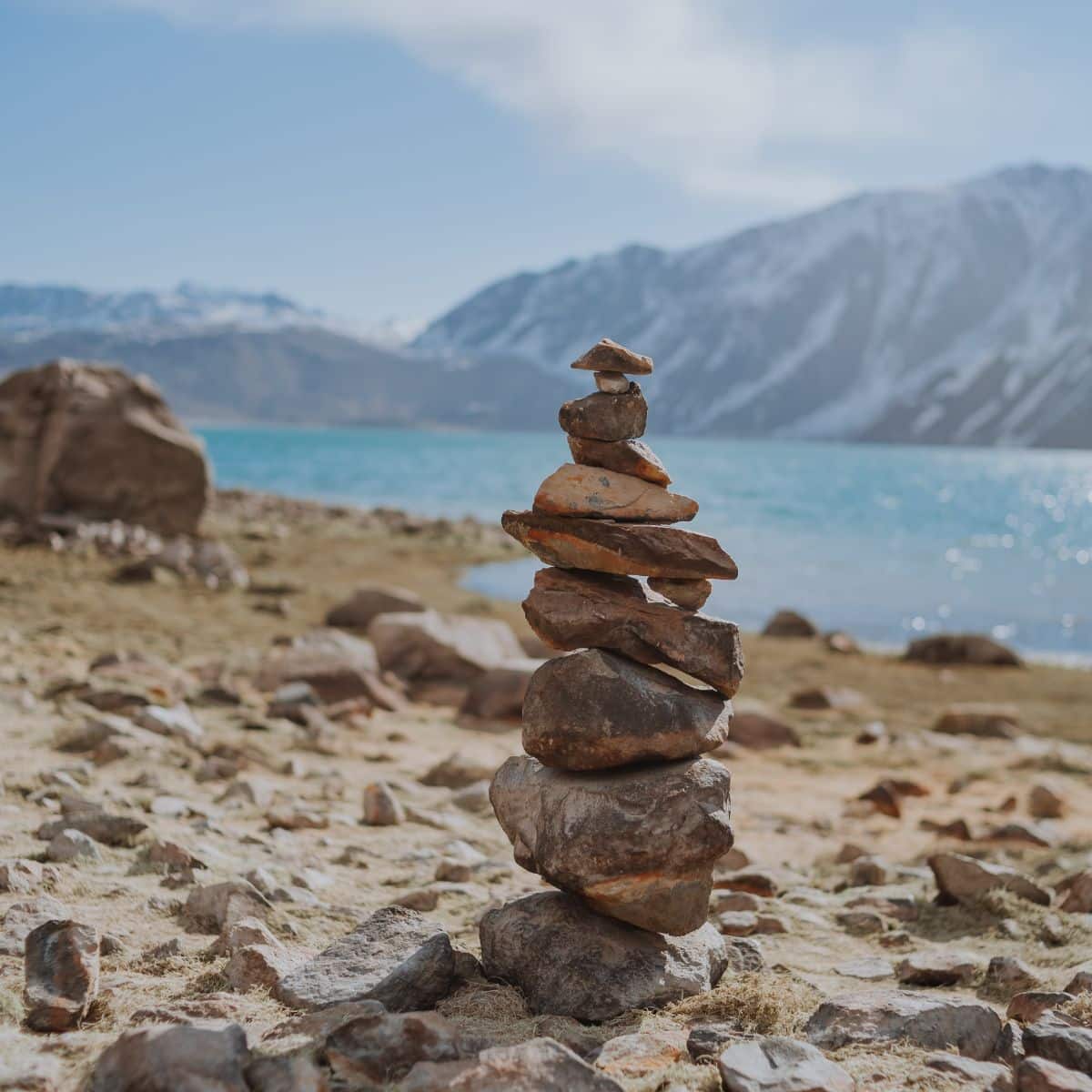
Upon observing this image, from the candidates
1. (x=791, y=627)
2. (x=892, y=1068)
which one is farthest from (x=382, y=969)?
(x=791, y=627)

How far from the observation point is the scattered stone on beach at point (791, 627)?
89.4 ft

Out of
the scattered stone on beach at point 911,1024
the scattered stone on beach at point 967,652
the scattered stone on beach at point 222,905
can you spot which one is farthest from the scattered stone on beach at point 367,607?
the scattered stone on beach at point 911,1024

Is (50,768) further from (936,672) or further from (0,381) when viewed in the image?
(0,381)

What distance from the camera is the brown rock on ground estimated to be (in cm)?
655

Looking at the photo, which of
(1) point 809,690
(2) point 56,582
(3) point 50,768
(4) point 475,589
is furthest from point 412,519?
(3) point 50,768

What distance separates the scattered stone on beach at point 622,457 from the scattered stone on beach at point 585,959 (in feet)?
7.69

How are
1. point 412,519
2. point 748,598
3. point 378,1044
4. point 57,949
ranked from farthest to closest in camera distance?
point 412,519, point 748,598, point 57,949, point 378,1044

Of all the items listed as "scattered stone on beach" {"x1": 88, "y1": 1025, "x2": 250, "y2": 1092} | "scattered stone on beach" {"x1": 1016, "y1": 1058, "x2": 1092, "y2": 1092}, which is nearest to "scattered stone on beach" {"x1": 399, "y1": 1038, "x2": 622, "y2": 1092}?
"scattered stone on beach" {"x1": 88, "y1": 1025, "x2": 250, "y2": 1092}

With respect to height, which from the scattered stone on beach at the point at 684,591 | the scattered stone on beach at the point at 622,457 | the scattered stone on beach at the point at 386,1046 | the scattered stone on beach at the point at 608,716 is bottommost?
the scattered stone on beach at the point at 386,1046

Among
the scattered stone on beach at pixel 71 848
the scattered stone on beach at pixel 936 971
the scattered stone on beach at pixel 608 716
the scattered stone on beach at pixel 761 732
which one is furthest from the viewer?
the scattered stone on beach at pixel 761 732

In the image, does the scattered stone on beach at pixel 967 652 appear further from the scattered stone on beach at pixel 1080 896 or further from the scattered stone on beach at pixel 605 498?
the scattered stone on beach at pixel 605 498

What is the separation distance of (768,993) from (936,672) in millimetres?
19266

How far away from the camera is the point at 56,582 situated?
862 inches

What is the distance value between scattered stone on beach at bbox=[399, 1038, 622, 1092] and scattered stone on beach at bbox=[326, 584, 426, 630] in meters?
17.2
